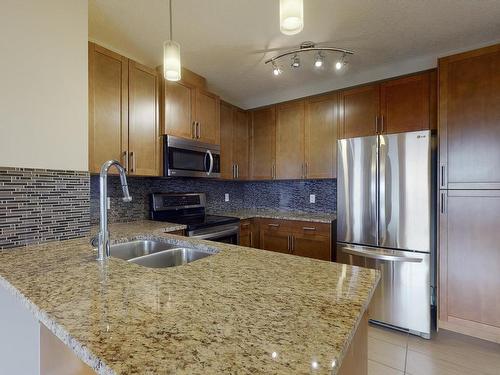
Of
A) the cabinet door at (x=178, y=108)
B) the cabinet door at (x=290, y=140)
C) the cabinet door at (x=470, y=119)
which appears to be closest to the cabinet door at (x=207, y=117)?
the cabinet door at (x=178, y=108)

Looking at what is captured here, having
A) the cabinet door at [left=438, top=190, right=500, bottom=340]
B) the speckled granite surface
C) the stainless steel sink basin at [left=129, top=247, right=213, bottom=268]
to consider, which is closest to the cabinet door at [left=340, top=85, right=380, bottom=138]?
the cabinet door at [left=438, top=190, right=500, bottom=340]

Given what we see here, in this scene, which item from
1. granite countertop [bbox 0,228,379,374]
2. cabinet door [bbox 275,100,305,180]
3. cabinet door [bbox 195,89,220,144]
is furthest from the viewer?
cabinet door [bbox 275,100,305,180]

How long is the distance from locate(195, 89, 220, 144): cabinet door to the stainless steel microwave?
0.36ft

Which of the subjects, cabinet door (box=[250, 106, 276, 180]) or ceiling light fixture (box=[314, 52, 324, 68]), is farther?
cabinet door (box=[250, 106, 276, 180])

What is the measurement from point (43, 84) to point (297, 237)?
2509mm

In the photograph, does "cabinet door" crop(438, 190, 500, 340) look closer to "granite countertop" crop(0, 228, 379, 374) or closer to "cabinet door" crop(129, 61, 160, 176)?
"granite countertop" crop(0, 228, 379, 374)

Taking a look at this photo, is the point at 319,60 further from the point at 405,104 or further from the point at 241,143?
the point at 241,143

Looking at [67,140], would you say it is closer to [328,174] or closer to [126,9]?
[126,9]

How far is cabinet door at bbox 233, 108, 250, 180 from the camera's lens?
336cm

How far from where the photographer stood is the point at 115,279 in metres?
0.87

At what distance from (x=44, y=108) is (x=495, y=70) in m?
→ 3.10

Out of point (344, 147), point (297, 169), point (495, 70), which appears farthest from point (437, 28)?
point (297, 169)

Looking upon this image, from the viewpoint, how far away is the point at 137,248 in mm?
1652

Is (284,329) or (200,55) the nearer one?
(284,329)
